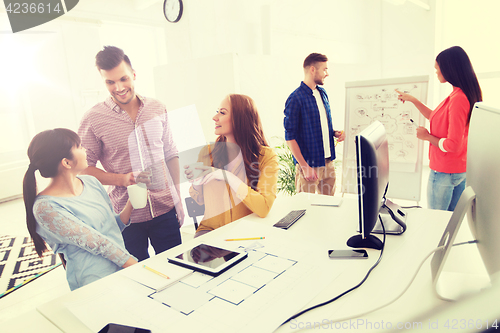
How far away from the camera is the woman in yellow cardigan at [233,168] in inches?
65.0

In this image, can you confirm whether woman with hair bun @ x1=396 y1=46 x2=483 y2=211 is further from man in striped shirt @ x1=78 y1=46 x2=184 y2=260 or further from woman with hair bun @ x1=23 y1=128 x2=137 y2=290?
woman with hair bun @ x1=23 y1=128 x2=137 y2=290

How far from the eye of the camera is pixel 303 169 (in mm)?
2750

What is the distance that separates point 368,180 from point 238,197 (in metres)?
0.71

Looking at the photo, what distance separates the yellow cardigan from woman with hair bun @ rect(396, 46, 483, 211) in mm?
1158

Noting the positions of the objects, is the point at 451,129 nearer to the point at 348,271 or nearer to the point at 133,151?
the point at 348,271

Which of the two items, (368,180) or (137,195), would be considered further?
(137,195)

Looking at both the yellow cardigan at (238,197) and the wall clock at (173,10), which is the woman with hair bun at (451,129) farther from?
the wall clock at (173,10)

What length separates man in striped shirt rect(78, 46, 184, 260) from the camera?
177 cm

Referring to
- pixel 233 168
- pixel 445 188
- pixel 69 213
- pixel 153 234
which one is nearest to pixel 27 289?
pixel 153 234

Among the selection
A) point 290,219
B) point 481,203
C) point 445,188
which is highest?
point 481,203

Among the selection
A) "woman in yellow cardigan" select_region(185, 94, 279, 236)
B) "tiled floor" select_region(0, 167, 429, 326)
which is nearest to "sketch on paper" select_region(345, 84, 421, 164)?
"woman in yellow cardigan" select_region(185, 94, 279, 236)

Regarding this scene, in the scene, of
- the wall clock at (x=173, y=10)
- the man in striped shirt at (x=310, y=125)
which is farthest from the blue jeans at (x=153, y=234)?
the wall clock at (x=173, y=10)

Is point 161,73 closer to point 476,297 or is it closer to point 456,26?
point 476,297

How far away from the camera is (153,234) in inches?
78.0
